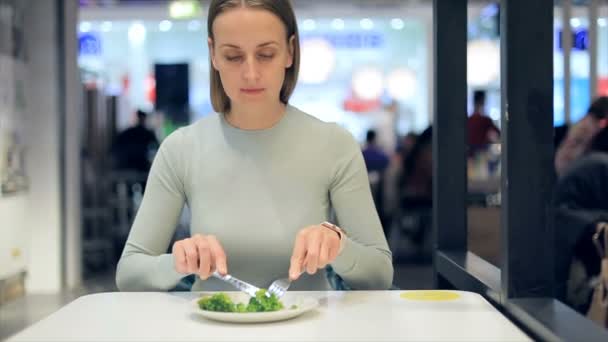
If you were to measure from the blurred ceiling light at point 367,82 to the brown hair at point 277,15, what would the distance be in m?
10.8

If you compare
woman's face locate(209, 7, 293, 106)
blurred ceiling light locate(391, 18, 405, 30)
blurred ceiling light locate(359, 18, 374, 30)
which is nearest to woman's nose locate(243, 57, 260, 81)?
woman's face locate(209, 7, 293, 106)

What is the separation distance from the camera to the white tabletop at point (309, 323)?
1.22 m

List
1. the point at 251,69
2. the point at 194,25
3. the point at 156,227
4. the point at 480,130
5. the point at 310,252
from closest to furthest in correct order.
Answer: the point at 310,252 → the point at 251,69 → the point at 156,227 → the point at 480,130 → the point at 194,25

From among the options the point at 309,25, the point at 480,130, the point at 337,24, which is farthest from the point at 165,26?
the point at 480,130

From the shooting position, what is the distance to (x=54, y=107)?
6328mm

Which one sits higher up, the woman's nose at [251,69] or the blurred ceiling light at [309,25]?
the blurred ceiling light at [309,25]

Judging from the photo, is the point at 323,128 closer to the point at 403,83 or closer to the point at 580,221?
the point at 580,221

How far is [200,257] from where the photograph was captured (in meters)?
1.52

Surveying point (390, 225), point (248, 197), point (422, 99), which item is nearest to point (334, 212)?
point (248, 197)

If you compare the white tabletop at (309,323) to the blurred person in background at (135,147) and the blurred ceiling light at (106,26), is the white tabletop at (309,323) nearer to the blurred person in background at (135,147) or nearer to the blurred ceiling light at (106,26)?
the blurred person in background at (135,147)

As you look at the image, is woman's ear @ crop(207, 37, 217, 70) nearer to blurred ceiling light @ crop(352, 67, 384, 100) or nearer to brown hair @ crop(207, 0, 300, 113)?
brown hair @ crop(207, 0, 300, 113)

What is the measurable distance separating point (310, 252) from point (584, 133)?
11.8 feet

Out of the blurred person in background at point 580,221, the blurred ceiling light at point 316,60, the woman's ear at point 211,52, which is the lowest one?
the blurred person in background at point 580,221

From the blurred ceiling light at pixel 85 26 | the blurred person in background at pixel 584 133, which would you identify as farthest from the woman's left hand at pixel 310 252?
the blurred ceiling light at pixel 85 26
